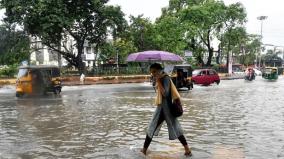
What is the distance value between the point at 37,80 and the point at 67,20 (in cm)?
1475

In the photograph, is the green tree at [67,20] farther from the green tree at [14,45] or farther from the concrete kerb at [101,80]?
the concrete kerb at [101,80]

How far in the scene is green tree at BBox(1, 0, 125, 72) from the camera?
39.4 metres

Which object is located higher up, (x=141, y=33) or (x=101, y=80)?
(x=141, y=33)

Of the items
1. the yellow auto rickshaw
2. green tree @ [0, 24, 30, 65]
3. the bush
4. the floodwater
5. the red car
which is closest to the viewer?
the floodwater

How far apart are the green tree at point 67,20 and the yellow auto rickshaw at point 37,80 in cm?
1284

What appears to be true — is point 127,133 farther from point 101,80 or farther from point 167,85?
point 101,80

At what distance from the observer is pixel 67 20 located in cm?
3966

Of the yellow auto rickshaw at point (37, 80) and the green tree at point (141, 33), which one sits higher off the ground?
the green tree at point (141, 33)

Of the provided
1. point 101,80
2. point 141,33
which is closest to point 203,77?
point 101,80

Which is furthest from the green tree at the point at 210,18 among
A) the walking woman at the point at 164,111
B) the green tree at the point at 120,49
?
the walking woman at the point at 164,111

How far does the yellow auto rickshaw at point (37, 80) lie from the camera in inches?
993

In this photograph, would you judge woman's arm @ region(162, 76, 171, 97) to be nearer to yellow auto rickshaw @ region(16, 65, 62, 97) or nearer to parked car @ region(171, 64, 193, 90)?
yellow auto rickshaw @ region(16, 65, 62, 97)

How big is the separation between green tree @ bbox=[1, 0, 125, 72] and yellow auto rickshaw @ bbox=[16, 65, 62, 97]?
12.8 metres

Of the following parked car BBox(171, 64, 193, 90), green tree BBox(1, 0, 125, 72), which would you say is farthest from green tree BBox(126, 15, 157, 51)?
parked car BBox(171, 64, 193, 90)
